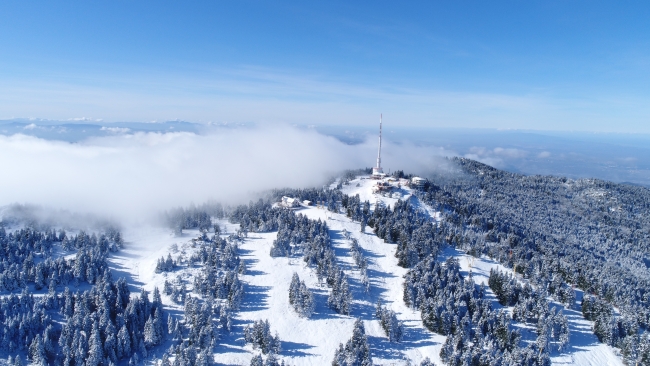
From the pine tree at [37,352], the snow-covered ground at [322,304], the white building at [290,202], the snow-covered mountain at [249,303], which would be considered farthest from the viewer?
the white building at [290,202]

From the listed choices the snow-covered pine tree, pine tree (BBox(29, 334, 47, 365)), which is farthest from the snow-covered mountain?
the snow-covered pine tree

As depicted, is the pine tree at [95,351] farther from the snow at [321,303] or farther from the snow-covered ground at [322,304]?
the snow-covered ground at [322,304]

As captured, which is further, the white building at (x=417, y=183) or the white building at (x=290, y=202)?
the white building at (x=417, y=183)

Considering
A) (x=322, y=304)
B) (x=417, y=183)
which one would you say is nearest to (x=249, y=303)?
(x=322, y=304)

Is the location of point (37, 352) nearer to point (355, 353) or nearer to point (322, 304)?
point (322, 304)

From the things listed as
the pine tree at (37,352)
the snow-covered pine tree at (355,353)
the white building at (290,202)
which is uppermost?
the white building at (290,202)

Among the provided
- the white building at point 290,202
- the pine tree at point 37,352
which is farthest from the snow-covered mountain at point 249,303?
the white building at point 290,202

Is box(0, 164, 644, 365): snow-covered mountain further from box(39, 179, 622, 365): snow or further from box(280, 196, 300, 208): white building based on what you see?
box(280, 196, 300, 208): white building

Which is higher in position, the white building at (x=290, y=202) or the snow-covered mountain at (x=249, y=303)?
the white building at (x=290, y=202)

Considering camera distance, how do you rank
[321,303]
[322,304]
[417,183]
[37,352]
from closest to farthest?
[37,352] < [322,304] < [321,303] < [417,183]
